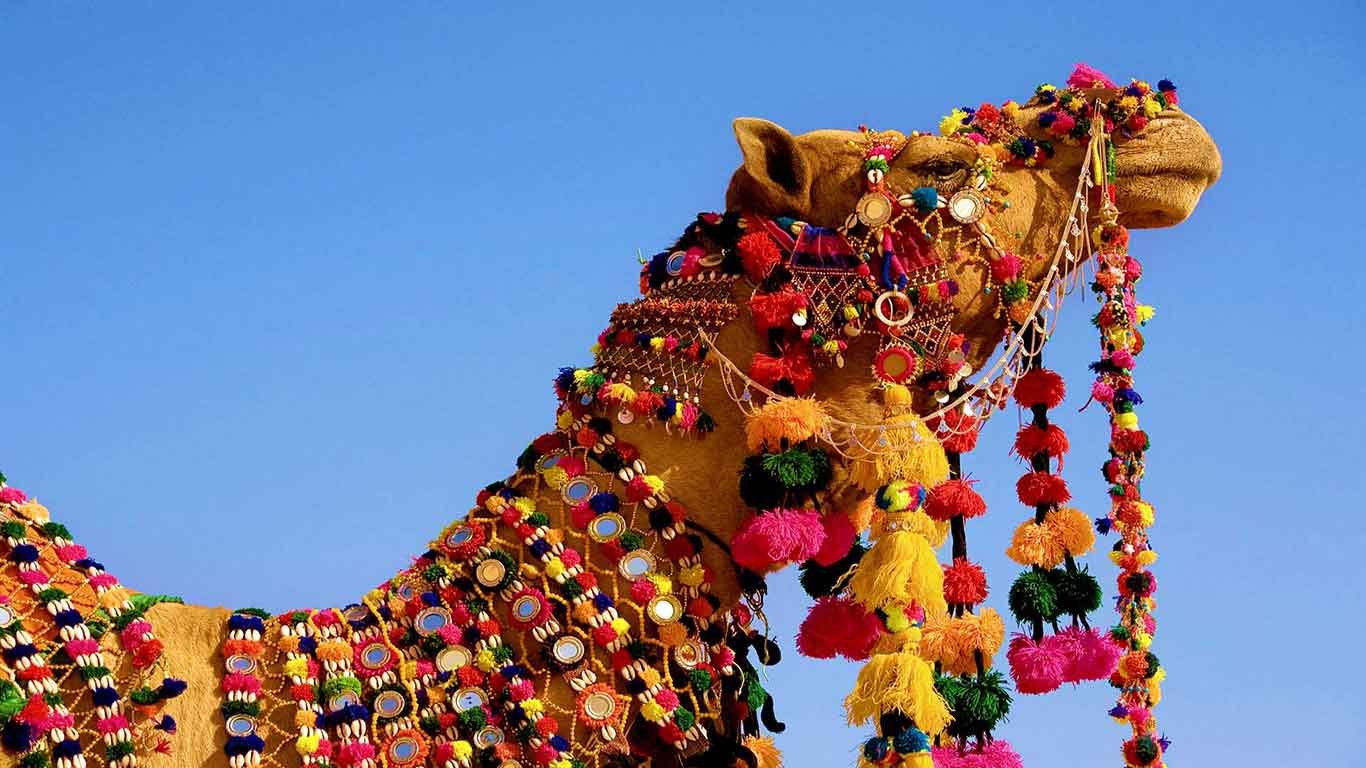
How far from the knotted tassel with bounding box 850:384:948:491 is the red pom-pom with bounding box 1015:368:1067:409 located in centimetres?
65

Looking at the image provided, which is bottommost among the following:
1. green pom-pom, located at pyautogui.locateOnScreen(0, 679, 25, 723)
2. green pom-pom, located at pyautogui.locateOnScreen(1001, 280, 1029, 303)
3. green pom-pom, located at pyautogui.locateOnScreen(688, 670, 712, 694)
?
green pom-pom, located at pyautogui.locateOnScreen(0, 679, 25, 723)

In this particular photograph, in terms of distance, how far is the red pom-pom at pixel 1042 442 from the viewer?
8070 mm

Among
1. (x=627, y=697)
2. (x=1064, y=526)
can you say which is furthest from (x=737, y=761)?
(x=1064, y=526)

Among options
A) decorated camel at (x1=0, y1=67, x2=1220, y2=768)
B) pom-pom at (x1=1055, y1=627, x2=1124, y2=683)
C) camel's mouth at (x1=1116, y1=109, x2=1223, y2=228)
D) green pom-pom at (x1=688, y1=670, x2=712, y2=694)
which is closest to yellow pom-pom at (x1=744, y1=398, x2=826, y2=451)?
decorated camel at (x1=0, y1=67, x2=1220, y2=768)

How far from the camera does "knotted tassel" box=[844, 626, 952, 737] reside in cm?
706

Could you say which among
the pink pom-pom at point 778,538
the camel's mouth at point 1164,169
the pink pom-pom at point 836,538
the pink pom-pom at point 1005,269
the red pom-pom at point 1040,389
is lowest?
the pink pom-pom at point 778,538

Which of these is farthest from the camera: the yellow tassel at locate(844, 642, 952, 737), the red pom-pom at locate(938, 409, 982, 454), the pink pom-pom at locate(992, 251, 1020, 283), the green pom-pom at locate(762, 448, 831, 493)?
the red pom-pom at locate(938, 409, 982, 454)

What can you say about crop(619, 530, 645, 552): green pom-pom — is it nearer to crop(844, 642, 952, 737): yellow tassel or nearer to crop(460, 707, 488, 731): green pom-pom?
crop(460, 707, 488, 731): green pom-pom

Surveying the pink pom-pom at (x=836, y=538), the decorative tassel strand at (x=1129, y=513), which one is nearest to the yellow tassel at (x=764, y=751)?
the pink pom-pom at (x=836, y=538)

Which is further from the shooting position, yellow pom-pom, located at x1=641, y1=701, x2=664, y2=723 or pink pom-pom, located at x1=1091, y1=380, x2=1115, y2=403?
pink pom-pom, located at x1=1091, y1=380, x2=1115, y2=403

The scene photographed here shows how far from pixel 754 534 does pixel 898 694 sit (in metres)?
0.81

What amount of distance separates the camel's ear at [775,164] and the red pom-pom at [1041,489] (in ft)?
4.91

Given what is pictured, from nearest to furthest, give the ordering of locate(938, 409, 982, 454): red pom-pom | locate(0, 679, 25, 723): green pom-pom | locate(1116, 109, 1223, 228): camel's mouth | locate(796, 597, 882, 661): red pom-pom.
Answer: locate(0, 679, 25, 723): green pom-pom, locate(796, 597, 882, 661): red pom-pom, locate(938, 409, 982, 454): red pom-pom, locate(1116, 109, 1223, 228): camel's mouth

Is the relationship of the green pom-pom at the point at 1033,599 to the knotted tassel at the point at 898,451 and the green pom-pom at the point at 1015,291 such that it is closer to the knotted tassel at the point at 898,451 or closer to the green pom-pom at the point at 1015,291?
the knotted tassel at the point at 898,451
